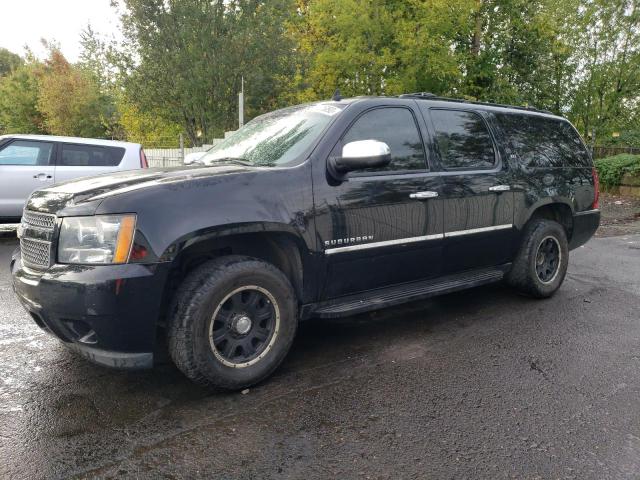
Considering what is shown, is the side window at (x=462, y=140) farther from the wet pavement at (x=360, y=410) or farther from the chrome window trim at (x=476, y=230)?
Result: the wet pavement at (x=360, y=410)

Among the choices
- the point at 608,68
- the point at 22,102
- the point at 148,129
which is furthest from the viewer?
the point at 22,102

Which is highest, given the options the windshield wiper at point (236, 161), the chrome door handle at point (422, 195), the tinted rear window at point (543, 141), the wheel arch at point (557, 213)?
the tinted rear window at point (543, 141)

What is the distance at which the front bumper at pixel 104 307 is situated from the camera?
2500 mm

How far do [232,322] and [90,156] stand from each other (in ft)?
21.7

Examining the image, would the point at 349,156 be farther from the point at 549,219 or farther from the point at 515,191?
the point at 549,219

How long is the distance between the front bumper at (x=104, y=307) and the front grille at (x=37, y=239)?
0.11 metres

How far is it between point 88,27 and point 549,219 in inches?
1318

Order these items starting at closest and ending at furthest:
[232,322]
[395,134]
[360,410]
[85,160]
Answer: [360,410] → [232,322] → [395,134] → [85,160]

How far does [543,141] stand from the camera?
4812mm

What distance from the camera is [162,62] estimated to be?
680 inches

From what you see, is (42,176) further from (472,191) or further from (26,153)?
(472,191)

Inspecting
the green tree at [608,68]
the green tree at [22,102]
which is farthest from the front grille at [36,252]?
the green tree at [22,102]

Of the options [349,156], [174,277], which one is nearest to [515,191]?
[349,156]

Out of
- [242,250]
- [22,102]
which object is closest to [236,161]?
[242,250]
